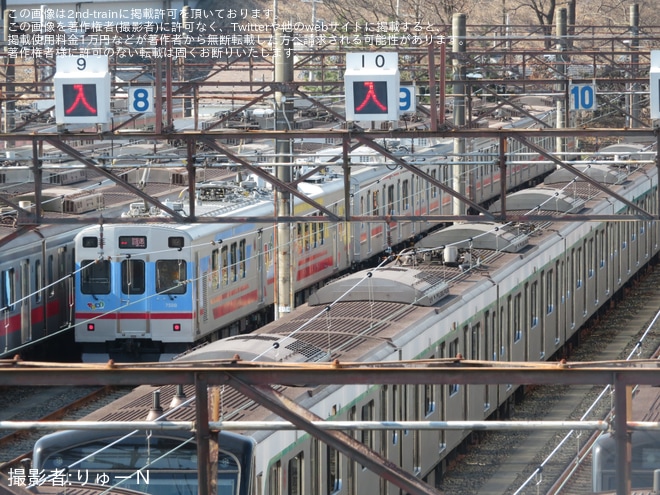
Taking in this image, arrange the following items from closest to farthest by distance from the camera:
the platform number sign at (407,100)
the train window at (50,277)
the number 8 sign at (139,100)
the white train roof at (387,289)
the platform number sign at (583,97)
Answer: the white train roof at (387,289)
the train window at (50,277)
the number 8 sign at (139,100)
the platform number sign at (407,100)
the platform number sign at (583,97)

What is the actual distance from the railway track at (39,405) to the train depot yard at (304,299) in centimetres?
6

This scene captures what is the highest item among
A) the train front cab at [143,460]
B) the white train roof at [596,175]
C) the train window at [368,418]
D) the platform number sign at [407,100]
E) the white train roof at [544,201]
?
the platform number sign at [407,100]

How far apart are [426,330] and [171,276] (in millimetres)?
6352

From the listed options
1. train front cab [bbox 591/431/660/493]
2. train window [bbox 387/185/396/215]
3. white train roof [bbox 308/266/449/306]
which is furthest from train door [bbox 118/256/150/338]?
train front cab [bbox 591/431/660/493]

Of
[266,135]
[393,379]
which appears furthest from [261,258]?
[393,379]

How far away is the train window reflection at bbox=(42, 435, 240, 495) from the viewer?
7750 mm

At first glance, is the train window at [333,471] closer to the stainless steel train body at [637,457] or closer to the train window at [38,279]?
the stainless steel train body at [637,457]

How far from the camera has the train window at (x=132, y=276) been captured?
59.5 feet

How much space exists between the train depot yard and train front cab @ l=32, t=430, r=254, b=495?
0.04 feet

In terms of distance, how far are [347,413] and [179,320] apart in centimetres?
796

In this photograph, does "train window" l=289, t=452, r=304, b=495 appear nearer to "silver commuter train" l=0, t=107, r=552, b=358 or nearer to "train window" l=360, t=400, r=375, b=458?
"train window" l=360, t=400, r=375, b=458

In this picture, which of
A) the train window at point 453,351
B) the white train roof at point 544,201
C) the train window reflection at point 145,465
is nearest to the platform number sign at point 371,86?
the train window at point 453,351

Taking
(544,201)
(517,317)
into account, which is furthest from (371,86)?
(544,201)

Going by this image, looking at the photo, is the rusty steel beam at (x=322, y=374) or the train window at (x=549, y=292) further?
the train window at (x=549, y=292)
